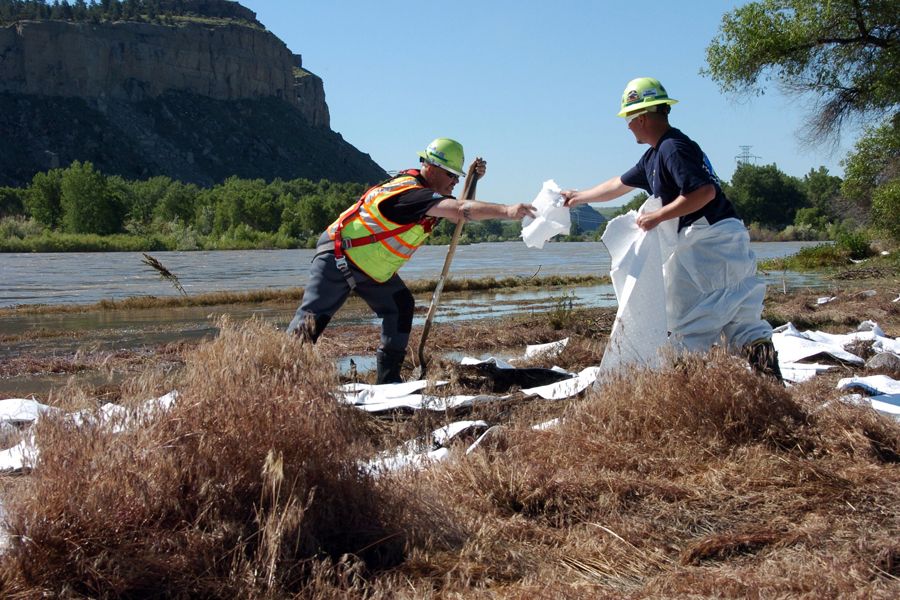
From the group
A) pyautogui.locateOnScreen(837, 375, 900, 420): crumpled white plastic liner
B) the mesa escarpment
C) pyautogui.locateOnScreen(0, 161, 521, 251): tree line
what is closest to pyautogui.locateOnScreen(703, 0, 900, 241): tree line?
pyautogui.locateOnScreen(837, 375, 900, 420): crumpled white plastic liner

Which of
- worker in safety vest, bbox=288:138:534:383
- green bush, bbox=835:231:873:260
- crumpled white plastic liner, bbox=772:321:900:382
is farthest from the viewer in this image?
green bush, bbox=835:231:873:260

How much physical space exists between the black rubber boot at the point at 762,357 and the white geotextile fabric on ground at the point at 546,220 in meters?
1.50

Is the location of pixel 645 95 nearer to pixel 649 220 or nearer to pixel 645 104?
pixel 645 104

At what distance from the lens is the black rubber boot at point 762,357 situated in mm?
5749

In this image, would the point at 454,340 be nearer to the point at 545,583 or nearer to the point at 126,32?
the point at 545,583

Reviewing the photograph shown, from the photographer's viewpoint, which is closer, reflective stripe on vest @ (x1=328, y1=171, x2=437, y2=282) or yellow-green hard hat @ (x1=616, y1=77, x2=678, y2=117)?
yellow-green hard hat @ (x1=616, y1=77, x2=678, y2=117)

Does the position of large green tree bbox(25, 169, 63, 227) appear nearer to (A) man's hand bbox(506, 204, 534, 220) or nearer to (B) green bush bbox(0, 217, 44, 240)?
(B) green bush bbox(0, 217, 44, 240)

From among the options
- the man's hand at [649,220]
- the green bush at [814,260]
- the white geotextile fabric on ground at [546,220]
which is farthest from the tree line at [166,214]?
the man's hand at [649,220]

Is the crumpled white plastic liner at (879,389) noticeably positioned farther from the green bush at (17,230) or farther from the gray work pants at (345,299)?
the green bush at (17,230)

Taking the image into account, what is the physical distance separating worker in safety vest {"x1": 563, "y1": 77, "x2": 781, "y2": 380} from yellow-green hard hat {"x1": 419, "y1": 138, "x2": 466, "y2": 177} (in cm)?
160

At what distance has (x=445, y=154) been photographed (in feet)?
23.8

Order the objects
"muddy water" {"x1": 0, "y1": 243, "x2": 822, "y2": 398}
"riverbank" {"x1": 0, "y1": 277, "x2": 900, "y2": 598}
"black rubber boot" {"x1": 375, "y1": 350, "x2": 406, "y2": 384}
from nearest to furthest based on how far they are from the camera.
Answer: "riverbank" {"x1": 0, "y1": 277, "x2": 900, "y2": 598} → "black rubber boot" {"x1": 375, "y1": 350, "x2": 406, "y2": 384} → "muddy water" {"x1": 0, "y1": 243, "x2": 822, "y2": 398}

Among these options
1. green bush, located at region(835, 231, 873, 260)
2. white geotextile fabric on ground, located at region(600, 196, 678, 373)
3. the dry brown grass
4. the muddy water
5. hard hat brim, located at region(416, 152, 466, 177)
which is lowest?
the muddy water

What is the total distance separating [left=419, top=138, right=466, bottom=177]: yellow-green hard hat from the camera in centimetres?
725
